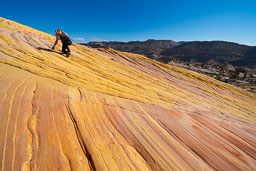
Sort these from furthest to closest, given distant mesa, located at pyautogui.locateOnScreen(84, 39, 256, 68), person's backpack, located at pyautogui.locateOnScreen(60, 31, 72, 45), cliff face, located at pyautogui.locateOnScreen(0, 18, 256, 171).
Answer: distant mesa, located at pyautogui.locateOnScreen(84, 39, 256, 68) < person's backpack, located at pyautogui.locateOnScreen(60, 31, 72, 45) < cliff face, located at pyautogui.locateOnScreen(0, 18, 256, 171)

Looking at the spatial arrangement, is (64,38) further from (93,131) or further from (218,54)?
(218,54)

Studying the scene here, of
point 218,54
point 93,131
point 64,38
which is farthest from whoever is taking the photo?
point 218,54

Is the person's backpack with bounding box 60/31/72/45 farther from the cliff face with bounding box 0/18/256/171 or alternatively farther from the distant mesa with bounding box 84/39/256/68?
the distant mesa with bounding box 84/39/256/68

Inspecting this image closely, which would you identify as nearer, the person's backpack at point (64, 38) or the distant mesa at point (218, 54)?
the person's backpack at point (64, 38)

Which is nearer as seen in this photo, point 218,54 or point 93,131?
point 93,131

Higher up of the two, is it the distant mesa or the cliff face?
the distant mesa

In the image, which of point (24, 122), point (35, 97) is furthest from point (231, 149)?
point (35, 97)

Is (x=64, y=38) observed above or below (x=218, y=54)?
below

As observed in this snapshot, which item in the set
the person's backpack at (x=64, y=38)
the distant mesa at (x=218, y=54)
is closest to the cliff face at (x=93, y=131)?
the person's backpack at (x=64, y=38)

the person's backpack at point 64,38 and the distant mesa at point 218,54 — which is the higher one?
the distant mesa at point 218,54

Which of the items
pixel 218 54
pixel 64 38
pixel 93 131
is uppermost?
pixel 218 54

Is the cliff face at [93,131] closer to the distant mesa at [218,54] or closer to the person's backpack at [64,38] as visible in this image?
the person's backpack at [64,38]

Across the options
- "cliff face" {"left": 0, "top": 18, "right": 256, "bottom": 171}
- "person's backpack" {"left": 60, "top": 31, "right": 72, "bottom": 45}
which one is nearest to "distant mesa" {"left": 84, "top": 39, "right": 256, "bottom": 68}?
"person's backpack" {"left": 60, "top": 31, "right": 72, "bottom": 45}

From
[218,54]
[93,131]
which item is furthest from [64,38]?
[218,54]
